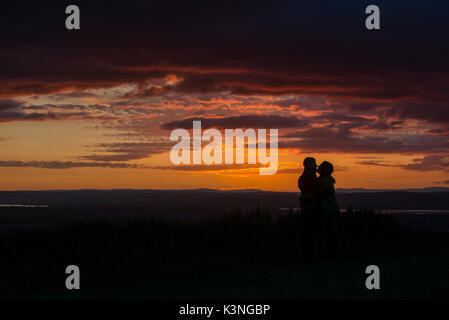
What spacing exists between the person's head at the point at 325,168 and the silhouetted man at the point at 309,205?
29 centimetres

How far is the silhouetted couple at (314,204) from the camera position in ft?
42.7

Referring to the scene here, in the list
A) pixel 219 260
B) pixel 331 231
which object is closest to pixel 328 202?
pixel 331 231

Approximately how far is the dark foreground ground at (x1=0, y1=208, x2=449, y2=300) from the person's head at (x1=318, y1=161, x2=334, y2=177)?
1855 mm

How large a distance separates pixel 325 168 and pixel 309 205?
0.87 m

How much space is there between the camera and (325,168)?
43.5ft

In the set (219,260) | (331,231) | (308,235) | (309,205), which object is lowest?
(219,260)

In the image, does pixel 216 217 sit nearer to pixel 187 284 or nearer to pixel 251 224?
pixel 251 224

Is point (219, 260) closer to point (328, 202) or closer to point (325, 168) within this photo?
point (328, 202)

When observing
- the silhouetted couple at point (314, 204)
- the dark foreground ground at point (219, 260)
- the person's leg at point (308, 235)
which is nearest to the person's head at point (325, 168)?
the silhouetted couple at point (314, 204)

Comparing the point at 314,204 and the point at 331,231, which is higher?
the point at 314,204

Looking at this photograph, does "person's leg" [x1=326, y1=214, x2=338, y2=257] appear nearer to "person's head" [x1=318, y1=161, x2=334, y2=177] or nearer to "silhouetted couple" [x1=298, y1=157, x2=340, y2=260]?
"silhouetted couple" [x1=298, y1=157, x2=340, y2=260]
